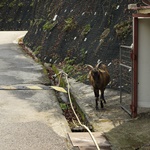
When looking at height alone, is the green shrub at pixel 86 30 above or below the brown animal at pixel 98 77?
above

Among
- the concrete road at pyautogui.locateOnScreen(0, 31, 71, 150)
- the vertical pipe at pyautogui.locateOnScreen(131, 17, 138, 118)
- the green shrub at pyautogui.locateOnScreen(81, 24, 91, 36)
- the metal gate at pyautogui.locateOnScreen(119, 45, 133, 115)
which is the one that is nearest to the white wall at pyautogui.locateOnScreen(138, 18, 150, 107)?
the vertical pipe at pyautogui.locateOnScreen(131, 17, 138, 118)

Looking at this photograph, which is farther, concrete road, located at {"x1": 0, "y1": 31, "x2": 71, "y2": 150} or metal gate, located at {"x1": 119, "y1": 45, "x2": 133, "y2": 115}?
metal gate, located at {"x1": 119, "y1": 45, "x2": 133, "y2": 115}

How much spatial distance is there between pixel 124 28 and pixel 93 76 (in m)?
4.35

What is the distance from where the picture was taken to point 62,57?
1664 cm

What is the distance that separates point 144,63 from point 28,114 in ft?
10.3

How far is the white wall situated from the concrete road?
1.96 meters

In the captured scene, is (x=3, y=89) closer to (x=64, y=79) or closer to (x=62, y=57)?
(x=64, y=79)

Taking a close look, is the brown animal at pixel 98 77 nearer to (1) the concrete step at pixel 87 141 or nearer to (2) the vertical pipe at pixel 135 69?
(2) the vertical pipe at pixel 135 69

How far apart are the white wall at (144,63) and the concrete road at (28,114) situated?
1.96 m

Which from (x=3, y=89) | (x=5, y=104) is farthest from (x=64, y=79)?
(x=5, y=104)

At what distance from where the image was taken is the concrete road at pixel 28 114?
7274 millimetres

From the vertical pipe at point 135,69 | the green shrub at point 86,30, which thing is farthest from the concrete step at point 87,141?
the green shrub at point 86,30

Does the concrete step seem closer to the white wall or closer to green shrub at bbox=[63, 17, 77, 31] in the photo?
the white wall

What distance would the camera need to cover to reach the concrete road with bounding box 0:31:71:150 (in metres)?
7.27
